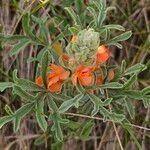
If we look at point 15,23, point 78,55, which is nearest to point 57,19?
point 15,23

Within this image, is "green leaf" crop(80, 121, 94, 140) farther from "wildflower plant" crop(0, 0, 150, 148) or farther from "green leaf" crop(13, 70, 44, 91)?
"green leaf" crop(13, 70, 44, 91)

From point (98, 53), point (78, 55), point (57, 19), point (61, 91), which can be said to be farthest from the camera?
point (57, 19)

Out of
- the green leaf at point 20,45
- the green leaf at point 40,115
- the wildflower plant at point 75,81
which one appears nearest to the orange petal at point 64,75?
the wildflower plant at point 75,81

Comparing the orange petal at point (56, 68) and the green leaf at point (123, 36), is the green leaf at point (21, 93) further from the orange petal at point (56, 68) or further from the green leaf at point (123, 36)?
the green leaf at point (123, 36)

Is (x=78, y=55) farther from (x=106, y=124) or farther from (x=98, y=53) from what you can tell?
(x=106, y=124)

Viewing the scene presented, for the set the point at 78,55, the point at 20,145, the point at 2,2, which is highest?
the point at 2,2

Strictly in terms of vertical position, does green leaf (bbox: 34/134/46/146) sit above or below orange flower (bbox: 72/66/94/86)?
below

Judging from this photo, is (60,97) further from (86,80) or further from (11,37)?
(11,37)

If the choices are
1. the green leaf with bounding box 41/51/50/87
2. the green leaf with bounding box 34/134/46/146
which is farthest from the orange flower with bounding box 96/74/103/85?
the green leaf with bounding box 34/134/46/146

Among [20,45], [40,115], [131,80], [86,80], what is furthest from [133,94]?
[20,45]
